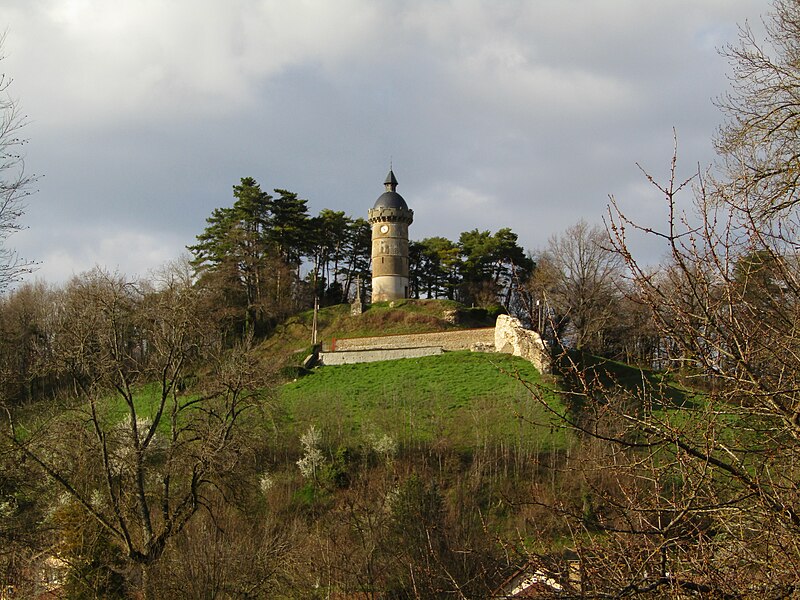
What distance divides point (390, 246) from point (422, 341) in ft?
37.5

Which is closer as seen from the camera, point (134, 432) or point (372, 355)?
point (134, 432)

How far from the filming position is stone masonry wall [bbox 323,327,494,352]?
35750 millimetres

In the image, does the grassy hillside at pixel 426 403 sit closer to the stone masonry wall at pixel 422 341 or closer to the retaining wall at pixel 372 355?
the stone masonry wall at pixel 422 341

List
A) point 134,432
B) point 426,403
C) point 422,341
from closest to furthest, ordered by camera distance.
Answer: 1. point 134,432
2. point 426,403
3. point 422,341

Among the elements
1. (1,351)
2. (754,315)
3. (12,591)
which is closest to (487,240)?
(1,351)

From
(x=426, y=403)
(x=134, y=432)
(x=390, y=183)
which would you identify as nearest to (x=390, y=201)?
(x=390, y=183)

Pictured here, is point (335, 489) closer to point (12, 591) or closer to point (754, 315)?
point (12, 591)

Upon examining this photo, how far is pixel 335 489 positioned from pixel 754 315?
59.5 feet

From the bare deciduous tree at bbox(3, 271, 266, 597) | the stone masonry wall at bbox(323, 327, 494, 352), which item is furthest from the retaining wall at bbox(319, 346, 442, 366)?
the bare deciduous tree at bbox(3, 271, 266, 597)

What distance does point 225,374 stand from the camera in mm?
16188

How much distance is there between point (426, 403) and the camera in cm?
2662

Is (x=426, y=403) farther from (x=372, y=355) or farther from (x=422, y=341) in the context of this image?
(x=372, y=355)

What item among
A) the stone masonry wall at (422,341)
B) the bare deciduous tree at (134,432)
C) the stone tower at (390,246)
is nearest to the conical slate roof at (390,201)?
the stone tower at (390,246)

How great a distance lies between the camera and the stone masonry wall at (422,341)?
35750 millimetres
